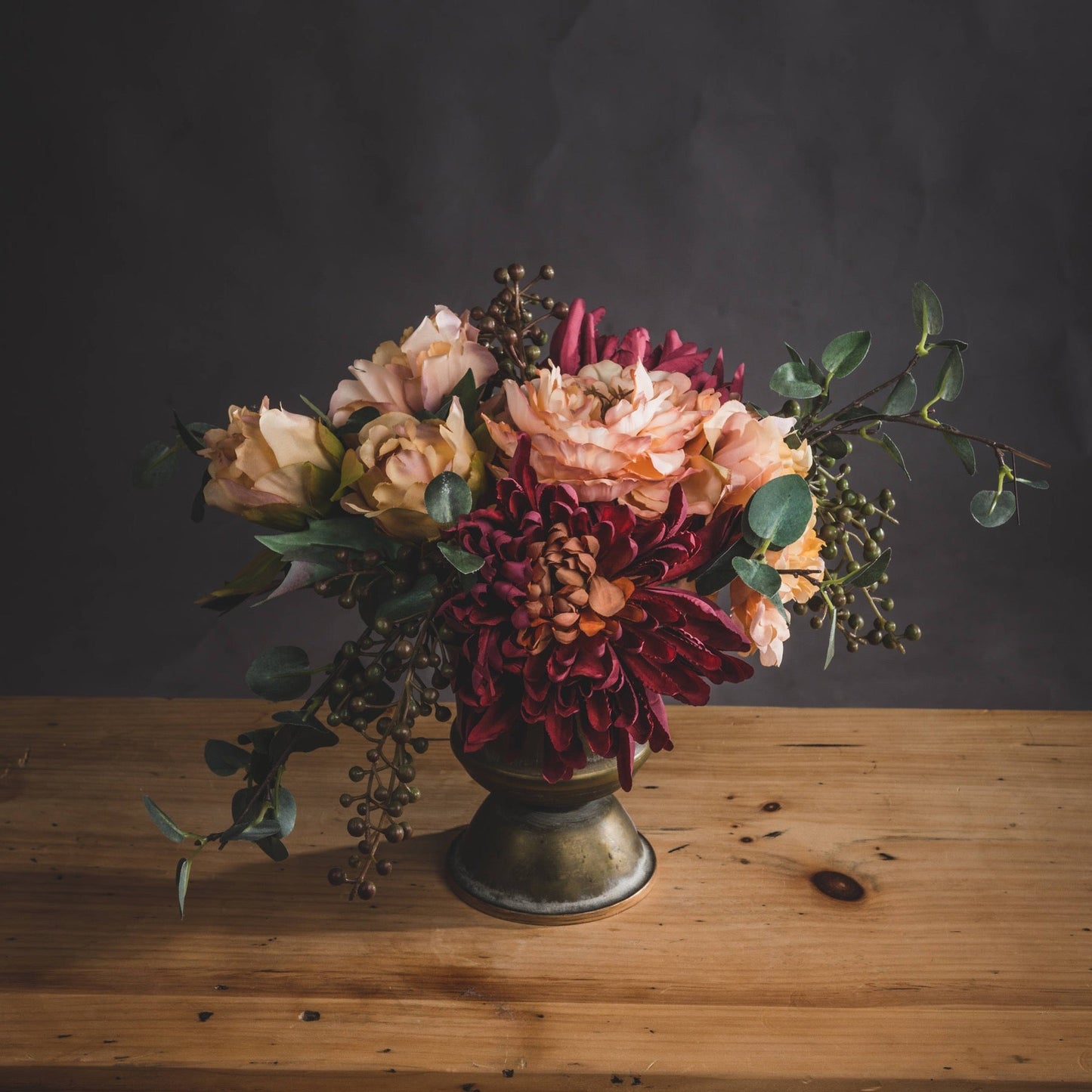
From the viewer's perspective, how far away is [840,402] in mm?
1685

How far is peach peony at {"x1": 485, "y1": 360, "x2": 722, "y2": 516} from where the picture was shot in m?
0.61

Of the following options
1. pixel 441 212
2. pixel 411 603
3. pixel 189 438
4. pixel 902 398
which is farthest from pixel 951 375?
pixel 441 212

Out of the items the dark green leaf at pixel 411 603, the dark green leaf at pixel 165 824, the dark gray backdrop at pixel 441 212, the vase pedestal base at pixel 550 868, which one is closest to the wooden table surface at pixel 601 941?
the vase pedestal base at pixel 550 868

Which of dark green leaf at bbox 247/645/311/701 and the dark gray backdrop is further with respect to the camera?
the dark gray backdrop

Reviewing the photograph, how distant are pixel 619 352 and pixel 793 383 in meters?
0.11

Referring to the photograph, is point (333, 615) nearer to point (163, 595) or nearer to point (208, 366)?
point (163, 595)

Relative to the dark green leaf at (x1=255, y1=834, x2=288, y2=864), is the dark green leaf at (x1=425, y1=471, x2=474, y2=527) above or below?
above

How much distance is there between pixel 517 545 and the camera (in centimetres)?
61

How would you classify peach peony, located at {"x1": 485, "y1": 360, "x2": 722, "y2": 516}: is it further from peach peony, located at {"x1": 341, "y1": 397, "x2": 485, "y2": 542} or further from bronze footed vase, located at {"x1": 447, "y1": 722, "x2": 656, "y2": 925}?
bronze footed vase, located at {"x1": 447, "y1": 722, "x2": 656, "y2": 925}

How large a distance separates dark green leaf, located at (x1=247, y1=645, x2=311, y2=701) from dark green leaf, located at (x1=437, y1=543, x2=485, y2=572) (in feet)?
0.41

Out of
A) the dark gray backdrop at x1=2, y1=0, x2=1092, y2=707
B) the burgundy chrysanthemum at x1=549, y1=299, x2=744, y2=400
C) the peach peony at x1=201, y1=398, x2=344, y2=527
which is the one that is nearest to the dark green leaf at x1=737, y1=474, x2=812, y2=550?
the burgundy chrysanthemum at x1=549, y1=299, x2=744, y2=400

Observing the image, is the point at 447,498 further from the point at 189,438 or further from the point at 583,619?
the point at 189,438

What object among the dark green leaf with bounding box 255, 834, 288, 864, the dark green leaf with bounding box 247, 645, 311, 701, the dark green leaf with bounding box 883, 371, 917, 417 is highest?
the dark green leaf with bounding box 883, 371, 917, 417

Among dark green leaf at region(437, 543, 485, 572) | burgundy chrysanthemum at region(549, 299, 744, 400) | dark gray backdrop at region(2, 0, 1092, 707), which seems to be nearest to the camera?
dark green leaf at region(437, 543, 485, 572)
